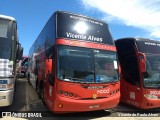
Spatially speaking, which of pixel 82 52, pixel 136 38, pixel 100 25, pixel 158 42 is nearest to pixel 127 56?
pixel 136 38

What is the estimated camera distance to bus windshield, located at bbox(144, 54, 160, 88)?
9.03 metres

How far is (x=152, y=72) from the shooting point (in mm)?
9203

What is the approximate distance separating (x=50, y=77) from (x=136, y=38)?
4.14m

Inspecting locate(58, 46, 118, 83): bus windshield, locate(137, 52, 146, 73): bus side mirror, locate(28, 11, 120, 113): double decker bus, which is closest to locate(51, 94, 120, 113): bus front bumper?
locate(28, 11, 120, 113): double decker bus

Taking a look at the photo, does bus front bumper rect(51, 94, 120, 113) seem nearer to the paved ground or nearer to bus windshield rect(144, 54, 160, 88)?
the paved ground

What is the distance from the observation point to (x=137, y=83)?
920cm

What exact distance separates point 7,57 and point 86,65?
2565 mm

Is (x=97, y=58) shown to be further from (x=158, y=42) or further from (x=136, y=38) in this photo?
(x=158, y=42)

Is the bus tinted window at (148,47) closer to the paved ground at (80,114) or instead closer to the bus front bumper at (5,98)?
the paved ground at (80,114)

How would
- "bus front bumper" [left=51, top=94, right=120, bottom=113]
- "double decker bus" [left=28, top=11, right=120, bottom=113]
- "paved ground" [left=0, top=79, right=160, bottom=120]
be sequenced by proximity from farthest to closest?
"paved ground" [left=0, top=79, right=160, bottom=120], "double decker bus" [left=28, top=11, right=120, bottom=113], "bus front bumper" [left=51, top=94, right=120, bottom=113]

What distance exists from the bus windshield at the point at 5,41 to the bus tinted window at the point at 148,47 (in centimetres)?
504

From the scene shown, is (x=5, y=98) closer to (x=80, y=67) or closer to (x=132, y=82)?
(x=80, y=67)

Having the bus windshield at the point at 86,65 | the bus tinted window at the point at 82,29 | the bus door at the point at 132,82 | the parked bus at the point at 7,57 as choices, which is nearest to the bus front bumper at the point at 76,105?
the bus windshield at the point at 86,65

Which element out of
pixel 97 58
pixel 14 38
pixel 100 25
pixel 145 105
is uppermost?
pixel 100 25
